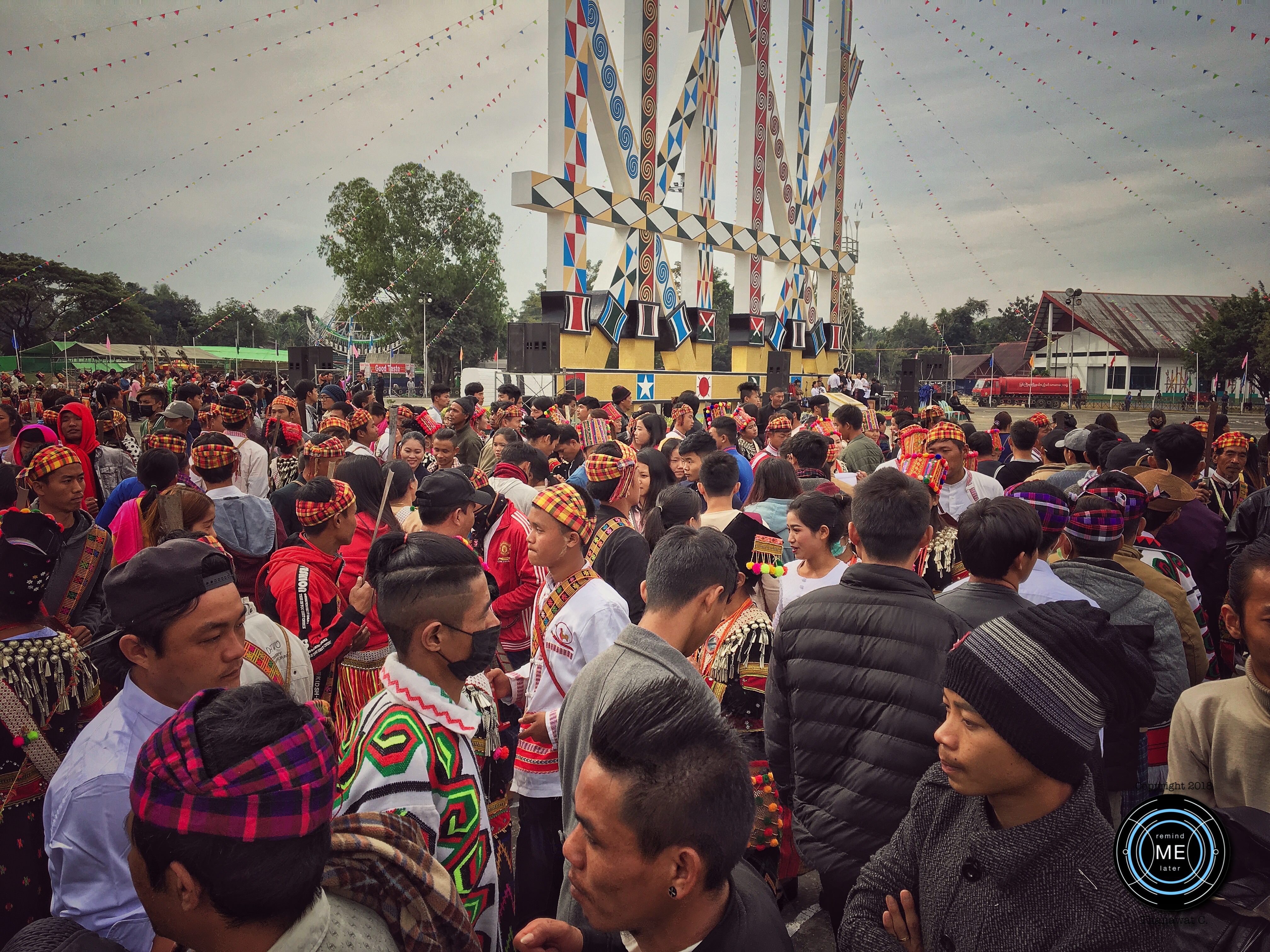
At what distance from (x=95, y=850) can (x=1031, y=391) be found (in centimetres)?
4928

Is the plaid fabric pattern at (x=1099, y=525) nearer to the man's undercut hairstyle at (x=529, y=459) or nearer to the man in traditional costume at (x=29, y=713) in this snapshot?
the man's undercut hairstyle at (x=529, y=459)

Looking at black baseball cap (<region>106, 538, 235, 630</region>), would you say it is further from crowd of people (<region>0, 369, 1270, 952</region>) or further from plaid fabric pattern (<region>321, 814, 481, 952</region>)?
plaid fabric pattern (<region>321, 814, 481, 952</region>)

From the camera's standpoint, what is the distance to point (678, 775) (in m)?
1.20

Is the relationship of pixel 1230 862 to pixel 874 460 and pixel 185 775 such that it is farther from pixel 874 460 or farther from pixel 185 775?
pixel 874 460

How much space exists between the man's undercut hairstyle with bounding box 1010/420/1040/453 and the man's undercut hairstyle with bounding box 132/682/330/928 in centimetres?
649

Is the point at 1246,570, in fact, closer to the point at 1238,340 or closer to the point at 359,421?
the point at 359,421

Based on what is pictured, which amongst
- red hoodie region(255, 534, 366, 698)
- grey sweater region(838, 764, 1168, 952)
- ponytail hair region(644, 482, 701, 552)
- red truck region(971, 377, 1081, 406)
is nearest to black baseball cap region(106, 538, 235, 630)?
red hoodie region(255, 534, 366, 698)

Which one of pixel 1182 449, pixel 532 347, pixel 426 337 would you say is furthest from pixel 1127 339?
pixel 1182 449

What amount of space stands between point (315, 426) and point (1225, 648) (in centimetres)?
1135

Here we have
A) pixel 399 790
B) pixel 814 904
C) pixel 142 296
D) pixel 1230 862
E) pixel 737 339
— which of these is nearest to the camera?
pixel 1230 862

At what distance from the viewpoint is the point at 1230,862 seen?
131 cm

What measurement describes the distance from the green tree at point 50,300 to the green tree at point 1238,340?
60.1 metres

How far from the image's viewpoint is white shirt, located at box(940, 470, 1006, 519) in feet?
17.1

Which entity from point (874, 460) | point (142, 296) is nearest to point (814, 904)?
point (874, 460)
